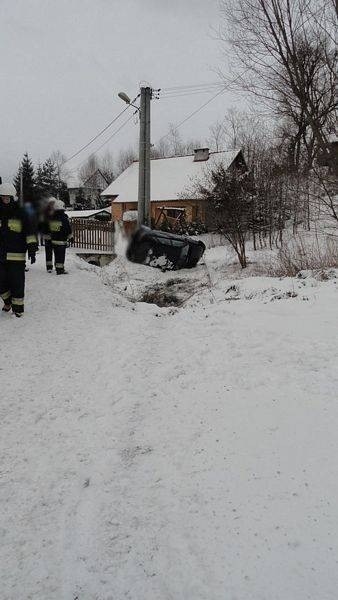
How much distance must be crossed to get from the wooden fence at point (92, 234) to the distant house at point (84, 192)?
120ft

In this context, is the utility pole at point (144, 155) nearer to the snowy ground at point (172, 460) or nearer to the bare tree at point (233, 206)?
the bare tree at point (233, 206)

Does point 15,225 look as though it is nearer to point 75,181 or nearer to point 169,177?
point 169,177

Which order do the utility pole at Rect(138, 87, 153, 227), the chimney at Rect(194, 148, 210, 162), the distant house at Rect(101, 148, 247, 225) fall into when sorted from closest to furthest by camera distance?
the utility pole at Rect(138, 87, 153, 227)
the distant house at Rect(101, 148, 247, 225)
the chimney at Rect(194, 148, 210, 162)

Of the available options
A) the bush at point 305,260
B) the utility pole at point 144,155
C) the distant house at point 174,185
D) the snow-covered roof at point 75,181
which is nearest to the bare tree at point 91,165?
the snow-covered roof at point 75,181

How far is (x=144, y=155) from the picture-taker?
17188mm

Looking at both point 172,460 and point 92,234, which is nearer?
point 172,460

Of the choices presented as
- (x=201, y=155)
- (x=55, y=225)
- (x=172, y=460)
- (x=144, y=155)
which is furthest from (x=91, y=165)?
(x=172, y=460)

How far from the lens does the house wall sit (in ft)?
79.0

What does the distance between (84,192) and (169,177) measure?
3435cm

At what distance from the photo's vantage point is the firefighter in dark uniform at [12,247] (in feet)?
18.6

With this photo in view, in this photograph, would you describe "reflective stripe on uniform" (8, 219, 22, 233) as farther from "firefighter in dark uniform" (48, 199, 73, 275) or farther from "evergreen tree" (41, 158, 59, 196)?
"evergreen tree" (41, 158, 59, 196)

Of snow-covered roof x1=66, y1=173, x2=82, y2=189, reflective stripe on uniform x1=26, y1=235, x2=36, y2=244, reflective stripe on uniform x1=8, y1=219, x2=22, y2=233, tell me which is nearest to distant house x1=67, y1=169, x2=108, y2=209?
snow-covered roof x1=66, y1=173, x2=82, y2=189

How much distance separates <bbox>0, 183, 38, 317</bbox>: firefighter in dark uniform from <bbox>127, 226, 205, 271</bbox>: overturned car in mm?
7465

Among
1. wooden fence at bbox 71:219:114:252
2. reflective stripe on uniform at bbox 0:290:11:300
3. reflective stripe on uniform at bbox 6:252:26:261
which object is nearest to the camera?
reflective stripe on uniform at bbox 6:252:26:261
